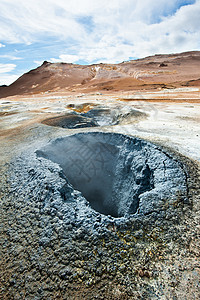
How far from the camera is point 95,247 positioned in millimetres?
2443

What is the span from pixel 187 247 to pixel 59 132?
674 centimetres

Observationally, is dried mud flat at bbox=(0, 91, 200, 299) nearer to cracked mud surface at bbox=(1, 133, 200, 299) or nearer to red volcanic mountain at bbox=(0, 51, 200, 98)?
cracked mud surface at bbox=(1, 133, 200, 299)

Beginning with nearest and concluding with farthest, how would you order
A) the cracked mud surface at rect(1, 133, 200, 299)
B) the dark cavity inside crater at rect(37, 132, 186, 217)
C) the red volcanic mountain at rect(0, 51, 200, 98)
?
the cracked mud surface at rect(1, 133, 200, 299) → the dark cavity inside crater at rect(37, 132, 186, 217) → the red volcanic mountain at rect(0, 51, 200, 98)

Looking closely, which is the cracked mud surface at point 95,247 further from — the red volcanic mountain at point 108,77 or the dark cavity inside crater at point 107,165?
the red volcanic mountain at point 108,77

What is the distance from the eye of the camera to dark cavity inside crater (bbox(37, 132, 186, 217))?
509 centimetres

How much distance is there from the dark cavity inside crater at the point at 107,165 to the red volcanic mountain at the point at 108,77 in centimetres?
3237

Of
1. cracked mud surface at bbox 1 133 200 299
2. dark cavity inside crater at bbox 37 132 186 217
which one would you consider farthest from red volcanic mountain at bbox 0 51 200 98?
cracked mud surface at bbox 1 133 200 299

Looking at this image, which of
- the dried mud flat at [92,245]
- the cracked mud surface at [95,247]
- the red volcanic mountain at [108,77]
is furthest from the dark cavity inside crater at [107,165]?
the red volcanic mountain at [108,77]

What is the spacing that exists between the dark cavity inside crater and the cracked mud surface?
5.29 ft

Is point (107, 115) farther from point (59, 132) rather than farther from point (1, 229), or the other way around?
point (1, 229)

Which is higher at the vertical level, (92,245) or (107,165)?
(92,245)

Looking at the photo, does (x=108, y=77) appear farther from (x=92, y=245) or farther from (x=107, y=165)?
(x=92, y=245)

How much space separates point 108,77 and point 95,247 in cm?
5686

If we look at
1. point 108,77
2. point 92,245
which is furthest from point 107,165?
point 108,77
